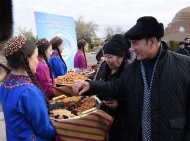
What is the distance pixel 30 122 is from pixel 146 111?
84 centimetres

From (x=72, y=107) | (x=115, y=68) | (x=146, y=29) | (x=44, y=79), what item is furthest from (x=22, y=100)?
(x=44, y=79)

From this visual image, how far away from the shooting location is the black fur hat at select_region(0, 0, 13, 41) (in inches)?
38.6

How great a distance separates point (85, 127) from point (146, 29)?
83 cm

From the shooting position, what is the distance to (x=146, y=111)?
238 cm

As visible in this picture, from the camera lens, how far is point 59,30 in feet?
28.7

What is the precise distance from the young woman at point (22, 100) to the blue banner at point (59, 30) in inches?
205

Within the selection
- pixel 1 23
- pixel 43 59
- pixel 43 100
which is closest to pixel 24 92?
pixel 43 100

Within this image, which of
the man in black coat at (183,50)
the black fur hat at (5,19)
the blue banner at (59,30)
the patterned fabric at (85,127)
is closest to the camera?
the black fur hat at (5,19)

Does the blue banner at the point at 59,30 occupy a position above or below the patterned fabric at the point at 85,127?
above

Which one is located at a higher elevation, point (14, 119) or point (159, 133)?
point (14, 119)

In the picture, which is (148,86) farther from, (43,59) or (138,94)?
(43,59)

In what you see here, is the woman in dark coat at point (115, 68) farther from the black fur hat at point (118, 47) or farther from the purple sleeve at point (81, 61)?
the purple sleeve at point (81, 61)

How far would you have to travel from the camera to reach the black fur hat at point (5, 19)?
0.98m

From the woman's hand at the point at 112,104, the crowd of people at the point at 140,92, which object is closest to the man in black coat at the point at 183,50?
the woman's hand at the point at 112,104
